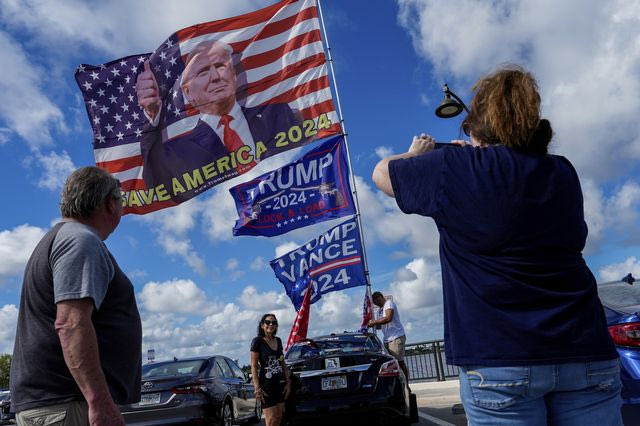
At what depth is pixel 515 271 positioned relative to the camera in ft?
5.80

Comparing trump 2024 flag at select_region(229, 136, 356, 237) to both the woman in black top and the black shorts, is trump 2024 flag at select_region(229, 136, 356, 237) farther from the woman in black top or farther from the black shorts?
the black shorts

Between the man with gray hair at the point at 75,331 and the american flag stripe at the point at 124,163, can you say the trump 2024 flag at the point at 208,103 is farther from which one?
the man with gray hair at the point at 75,331

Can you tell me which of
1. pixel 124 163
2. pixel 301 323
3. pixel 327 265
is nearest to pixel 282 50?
pixel 124 163

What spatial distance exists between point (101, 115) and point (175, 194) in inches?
119

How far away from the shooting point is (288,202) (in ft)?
38.3

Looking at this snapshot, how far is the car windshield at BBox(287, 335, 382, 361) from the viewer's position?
801 centimetres

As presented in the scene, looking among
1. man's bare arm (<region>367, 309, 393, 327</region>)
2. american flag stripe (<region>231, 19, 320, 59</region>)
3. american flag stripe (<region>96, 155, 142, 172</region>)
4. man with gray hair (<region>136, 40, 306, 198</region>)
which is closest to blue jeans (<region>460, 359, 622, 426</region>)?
man's bare arm (<region>367, 309, 393, 327</region>)

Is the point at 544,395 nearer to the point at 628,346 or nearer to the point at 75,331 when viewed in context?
the point at 75,331

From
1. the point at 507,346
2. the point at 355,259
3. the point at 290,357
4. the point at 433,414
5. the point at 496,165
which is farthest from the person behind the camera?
the point at 355,259

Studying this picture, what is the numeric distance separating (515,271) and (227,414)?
9.26m

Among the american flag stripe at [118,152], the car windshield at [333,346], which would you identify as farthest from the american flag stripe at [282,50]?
the car windshield at [333,346]

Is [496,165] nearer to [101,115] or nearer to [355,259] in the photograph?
[355,259]

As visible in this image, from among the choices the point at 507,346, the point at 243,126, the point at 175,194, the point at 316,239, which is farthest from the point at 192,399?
the point at 507,346

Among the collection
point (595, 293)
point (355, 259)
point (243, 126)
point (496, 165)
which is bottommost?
point (595, 293)
